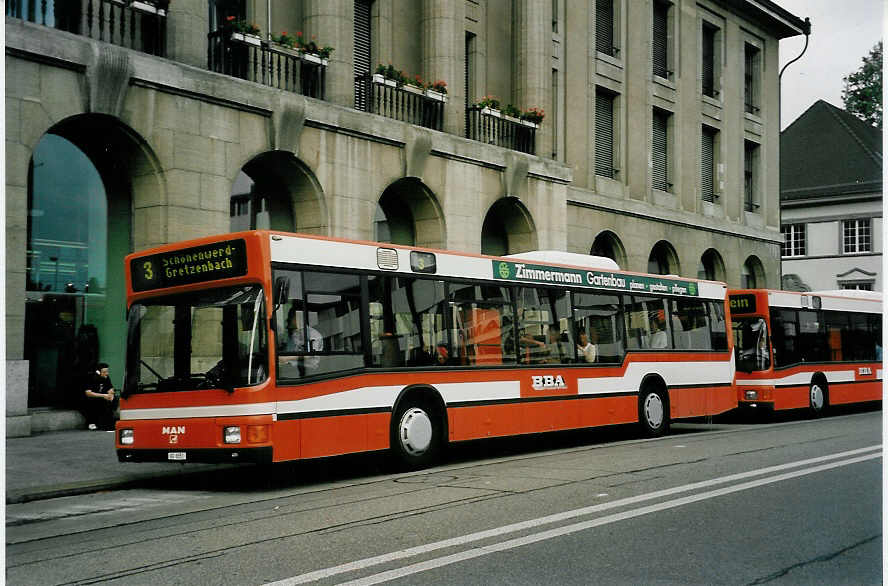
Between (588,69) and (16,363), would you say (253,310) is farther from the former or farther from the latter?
(588,69)

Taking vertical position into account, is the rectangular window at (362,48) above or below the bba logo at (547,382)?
above

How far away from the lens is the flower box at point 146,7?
711 inches

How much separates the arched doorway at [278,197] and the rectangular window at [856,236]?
34.4m

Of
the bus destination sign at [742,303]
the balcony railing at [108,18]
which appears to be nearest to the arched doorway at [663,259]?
the bus destination sign at [742,303]

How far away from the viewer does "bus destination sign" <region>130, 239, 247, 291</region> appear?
1138 centimetres

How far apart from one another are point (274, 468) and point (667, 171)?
24132 mm

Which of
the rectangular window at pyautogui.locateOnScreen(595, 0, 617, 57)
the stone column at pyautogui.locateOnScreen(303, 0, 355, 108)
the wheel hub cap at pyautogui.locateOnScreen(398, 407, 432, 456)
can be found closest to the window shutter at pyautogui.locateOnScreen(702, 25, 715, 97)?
the rectangular window at pyautogui.locateOnScreen(595, 0, 617, 57)

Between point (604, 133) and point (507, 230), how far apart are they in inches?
248

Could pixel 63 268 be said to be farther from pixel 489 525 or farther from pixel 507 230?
pixel 507 230

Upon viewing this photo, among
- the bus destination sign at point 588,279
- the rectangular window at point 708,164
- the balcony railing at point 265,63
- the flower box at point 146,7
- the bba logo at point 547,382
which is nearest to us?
the bus destination sign at point 588,279

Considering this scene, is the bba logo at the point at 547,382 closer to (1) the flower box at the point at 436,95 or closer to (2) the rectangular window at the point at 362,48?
(2) the rectangular window at the point at 362,48

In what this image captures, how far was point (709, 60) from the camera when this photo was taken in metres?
37.4

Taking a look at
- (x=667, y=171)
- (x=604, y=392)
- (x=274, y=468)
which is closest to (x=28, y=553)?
(x=274, y=468)

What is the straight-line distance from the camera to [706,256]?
37438mm
